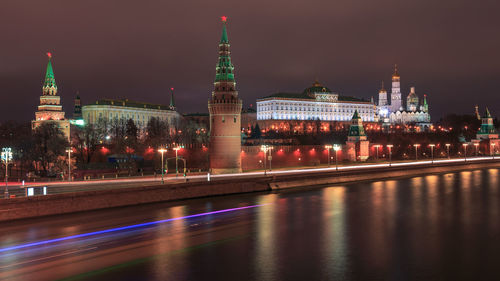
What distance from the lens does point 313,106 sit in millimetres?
178000

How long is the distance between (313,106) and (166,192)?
14317cm

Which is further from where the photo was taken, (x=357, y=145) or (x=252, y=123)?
(x=252, y=123)

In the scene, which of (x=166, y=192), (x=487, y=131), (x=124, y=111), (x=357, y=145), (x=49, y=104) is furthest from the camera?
(x=124, y=111)

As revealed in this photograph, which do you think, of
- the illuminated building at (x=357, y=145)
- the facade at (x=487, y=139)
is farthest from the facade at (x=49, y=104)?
the facade at (x=487, y=139)

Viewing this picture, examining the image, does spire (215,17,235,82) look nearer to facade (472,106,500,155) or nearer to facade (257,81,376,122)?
facade (472,106,500,155)

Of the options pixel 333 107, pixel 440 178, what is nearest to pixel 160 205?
pixel 440 178

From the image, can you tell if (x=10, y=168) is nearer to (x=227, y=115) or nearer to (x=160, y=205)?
(x=227, y=115)

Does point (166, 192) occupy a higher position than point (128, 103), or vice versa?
point (128, 103)

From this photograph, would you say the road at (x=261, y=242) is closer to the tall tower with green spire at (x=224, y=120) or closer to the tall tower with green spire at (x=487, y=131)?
the tall tower with green spire at (x=224, y=120)

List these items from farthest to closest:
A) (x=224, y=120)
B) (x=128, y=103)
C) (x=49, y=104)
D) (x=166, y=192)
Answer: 1. (x=128, y=103)
2. (x=49, y=104)
3. (x=224, y=120)
4. (x=166, y=192)

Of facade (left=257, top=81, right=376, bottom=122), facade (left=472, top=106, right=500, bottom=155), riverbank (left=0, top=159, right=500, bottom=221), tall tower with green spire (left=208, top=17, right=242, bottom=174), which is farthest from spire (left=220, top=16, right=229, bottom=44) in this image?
facade (left=257, top=81, right=376, bottom=122)

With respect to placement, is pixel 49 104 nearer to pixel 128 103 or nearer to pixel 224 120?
pixel 224 120

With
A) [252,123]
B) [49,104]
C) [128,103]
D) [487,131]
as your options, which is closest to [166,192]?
[49,104]

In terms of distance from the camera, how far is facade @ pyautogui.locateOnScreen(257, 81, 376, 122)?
168m
